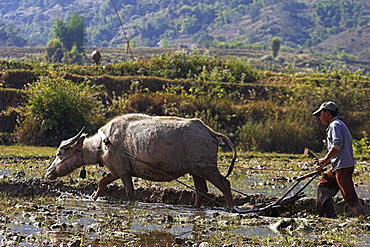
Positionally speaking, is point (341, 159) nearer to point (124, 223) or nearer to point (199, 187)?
point (199, 187)

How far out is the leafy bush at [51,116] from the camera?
1777 centimetres

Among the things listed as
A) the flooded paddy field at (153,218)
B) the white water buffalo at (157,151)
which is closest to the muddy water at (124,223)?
the flooded paddy field at (153,218)

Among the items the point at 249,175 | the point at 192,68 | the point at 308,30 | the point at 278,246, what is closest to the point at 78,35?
the point at 192,68

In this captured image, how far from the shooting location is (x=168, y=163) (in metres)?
9.12

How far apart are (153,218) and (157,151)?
145 cm

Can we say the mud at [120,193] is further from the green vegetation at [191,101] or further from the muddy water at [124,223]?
the green vegetation at [191,101]

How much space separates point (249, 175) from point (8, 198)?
592 centimetres

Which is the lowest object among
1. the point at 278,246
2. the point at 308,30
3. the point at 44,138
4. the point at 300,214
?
the point at 308,30

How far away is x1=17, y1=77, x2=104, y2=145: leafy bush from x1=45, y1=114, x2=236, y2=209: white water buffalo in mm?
7959

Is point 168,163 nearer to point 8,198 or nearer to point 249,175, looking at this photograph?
point 8,198

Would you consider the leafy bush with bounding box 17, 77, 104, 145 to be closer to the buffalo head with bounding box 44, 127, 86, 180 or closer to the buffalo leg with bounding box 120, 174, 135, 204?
the buffalo head with bounding box 44, 127, 86, 180

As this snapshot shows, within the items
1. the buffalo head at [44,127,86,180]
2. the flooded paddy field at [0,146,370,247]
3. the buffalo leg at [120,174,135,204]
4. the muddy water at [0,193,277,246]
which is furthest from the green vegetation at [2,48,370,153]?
the muddy water at [0,193,277,246]

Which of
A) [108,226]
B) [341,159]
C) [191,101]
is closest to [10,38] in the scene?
[191,101]

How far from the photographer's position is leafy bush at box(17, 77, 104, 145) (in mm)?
17766
